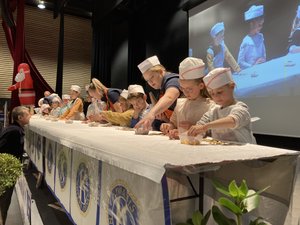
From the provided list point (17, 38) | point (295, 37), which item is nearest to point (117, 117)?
point (295, 37)

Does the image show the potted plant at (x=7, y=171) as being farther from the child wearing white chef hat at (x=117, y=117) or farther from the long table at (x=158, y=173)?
the child wearing white chef hat at (x=117, y=117)

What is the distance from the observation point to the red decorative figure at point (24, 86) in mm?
5625

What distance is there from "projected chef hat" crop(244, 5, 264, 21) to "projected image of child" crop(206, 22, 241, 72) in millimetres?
401

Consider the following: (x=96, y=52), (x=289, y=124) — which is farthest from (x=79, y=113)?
(x=96, y=52)

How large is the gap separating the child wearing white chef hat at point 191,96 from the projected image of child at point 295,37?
1491 millimetres

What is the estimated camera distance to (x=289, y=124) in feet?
8.79

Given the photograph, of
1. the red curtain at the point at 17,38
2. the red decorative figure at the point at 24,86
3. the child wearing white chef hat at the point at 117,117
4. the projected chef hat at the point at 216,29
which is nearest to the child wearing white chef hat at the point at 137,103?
the child wearing white chef hat at the point at 117,117

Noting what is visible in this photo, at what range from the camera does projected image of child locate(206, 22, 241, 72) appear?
3355mm

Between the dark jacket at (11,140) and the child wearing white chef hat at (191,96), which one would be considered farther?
the dark jacket at (11,140)

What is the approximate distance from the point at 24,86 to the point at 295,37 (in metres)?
4.99

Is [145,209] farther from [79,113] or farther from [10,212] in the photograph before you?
[79,113]

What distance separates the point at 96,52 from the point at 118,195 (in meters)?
6.14

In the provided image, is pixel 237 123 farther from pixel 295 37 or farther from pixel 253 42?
pixel 253 42

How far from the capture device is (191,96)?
4.94 ft
